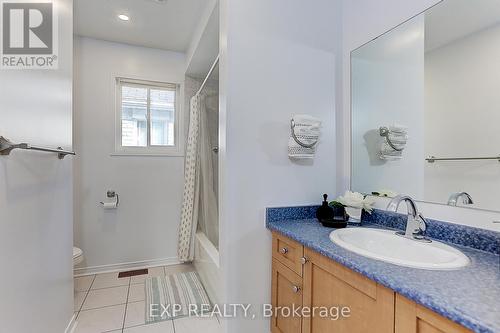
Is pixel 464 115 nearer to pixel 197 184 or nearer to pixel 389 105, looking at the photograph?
pixel 389 105

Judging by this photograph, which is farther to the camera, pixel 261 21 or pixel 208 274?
pixel 208 274

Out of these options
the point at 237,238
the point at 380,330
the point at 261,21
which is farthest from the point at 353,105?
the point at 380,330

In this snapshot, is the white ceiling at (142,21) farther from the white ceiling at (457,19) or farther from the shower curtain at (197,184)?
the white ceiling at (457,19)

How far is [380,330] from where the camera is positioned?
847mm

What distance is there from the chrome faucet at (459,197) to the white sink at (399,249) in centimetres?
22

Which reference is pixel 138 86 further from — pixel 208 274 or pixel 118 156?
pixel 208 274

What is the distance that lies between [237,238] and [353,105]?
122 cm

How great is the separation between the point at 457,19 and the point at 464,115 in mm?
476

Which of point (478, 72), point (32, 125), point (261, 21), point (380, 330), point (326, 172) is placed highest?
point (261, 21)

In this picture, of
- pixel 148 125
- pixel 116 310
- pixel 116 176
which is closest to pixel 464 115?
pixel 116 310

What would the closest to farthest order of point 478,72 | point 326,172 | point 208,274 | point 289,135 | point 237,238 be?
1. point 478,72
2. point 237,238
3. point 289,135
4. point 326,172
5. point 208,274

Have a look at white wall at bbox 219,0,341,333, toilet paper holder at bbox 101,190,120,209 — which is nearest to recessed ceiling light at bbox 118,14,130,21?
white wall at bbox 219,0,341,333

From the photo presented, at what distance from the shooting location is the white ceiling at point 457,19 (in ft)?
3.50

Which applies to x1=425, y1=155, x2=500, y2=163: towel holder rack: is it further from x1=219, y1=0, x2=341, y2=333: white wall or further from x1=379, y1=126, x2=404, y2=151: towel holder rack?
x1=219, y1=0, x2=341, y2=333: white wall
